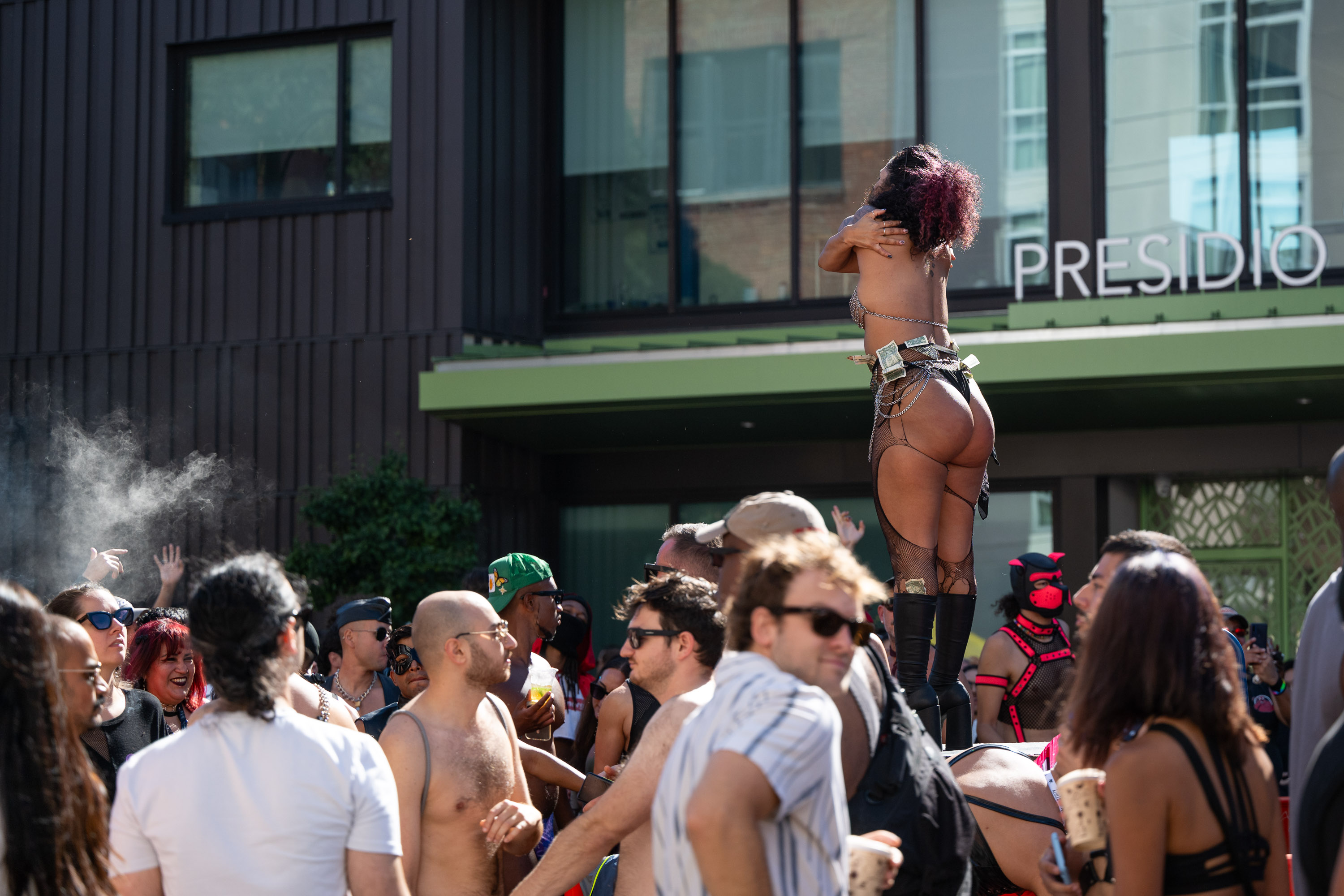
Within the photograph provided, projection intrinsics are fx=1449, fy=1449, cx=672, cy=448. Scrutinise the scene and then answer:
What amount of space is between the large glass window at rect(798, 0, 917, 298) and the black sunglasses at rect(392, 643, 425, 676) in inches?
278

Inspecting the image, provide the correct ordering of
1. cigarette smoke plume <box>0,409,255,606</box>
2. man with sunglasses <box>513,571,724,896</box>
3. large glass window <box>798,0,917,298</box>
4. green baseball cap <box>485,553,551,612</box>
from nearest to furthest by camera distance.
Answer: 1. man with sunglasses <box>513,571,724,896</box>
2. green baseball cap <box>485,553,551,612</box>
3. cigarette smoke plume <box>0,409,255,606</box>
4. large glass window <box>798,0,917,298</box>

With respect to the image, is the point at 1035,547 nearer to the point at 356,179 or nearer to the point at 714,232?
the point at 714,232

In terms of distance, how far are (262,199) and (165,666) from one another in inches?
328

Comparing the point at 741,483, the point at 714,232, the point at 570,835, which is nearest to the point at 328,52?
the point at 714,232

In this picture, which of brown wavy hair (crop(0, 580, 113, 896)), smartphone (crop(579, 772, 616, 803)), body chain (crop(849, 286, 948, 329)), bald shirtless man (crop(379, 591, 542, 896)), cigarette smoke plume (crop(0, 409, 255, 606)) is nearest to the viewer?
brown wavy hair (crop(0, 580, 113, 896))

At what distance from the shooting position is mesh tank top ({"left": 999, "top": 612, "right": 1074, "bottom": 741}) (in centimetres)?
669

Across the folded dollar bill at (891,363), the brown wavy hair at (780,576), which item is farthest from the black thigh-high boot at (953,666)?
the brown wavy hair at (780,576)

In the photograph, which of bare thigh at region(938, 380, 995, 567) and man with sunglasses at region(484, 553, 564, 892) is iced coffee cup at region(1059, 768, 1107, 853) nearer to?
bare thigh at region(938, 380, 995, 567)

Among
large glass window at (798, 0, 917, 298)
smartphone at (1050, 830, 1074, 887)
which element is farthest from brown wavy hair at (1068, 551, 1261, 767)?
large glass window at (798, 0, 917, 298)

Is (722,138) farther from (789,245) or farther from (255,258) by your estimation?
(255,258)

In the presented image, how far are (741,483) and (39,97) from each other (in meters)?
7.59

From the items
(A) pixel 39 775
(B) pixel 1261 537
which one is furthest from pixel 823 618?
(B) pixel 1261 537

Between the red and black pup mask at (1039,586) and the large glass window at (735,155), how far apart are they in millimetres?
7031

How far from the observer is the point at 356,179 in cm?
1331
